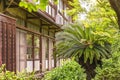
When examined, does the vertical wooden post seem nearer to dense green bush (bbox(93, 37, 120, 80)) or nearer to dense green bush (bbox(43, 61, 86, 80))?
dense green bush (bbox(43, 61, 86, 80))

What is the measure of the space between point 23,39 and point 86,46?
3664 millimetres

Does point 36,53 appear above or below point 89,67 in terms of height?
above

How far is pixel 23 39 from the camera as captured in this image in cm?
1522

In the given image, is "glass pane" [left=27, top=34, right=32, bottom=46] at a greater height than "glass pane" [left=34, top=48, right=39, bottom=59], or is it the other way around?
"glass pane" [left=27, top=34, right=32, bottom=46]

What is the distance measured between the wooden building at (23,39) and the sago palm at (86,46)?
5.51 ft

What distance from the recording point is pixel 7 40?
10547mm

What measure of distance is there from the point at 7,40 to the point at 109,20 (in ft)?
24.4

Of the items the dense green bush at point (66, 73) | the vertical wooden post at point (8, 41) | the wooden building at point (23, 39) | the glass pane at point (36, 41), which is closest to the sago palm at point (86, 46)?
the wooden building at point (23, 39)

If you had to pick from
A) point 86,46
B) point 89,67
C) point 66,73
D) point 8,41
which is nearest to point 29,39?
point 86,46

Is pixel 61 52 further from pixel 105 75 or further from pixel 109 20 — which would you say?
pixel 109 20

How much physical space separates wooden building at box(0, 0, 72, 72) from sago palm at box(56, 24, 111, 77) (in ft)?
5.51

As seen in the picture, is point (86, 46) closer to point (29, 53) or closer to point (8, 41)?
point (8, 41)

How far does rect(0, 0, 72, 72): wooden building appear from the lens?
10.5 m

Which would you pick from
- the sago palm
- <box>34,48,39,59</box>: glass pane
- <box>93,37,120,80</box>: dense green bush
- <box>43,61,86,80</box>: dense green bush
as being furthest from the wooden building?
<box>93,37,120,80</box>: dense green bush
